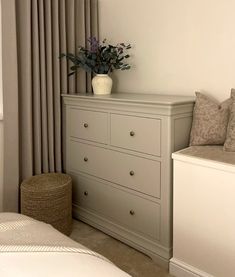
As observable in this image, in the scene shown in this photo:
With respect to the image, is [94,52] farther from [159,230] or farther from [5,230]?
[5,230]

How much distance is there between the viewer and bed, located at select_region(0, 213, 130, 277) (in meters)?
0.90

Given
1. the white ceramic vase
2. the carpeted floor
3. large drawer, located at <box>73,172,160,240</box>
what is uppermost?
the white ceramic vase

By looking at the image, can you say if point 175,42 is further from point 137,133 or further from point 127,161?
point 127,161

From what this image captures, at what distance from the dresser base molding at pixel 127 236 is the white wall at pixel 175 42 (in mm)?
1115

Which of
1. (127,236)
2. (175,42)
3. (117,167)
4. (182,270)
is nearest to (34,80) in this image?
(117,167)

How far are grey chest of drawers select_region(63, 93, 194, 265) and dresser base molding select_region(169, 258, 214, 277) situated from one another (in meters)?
0.07

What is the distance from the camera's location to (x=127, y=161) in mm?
2340

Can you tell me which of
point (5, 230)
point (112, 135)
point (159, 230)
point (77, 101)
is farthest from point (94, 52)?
point (5, 230)

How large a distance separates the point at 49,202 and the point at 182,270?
104cm

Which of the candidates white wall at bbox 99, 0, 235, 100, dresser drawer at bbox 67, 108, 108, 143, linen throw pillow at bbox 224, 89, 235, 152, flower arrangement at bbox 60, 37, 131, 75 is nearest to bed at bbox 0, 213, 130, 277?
linen throw pillow at bbox 224, 89, 235, 152

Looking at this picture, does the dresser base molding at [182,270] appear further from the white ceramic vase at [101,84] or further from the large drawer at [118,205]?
the white ceramic vase at [101,84]

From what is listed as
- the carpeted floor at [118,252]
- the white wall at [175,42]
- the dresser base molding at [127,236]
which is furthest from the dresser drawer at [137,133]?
the carpeted floor at [118,252]

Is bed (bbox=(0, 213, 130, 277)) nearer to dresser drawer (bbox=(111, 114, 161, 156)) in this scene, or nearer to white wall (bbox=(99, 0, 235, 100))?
dresser drawer (bbox=(111, 114, 161, 156))

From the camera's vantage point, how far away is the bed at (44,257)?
90 centimetres
